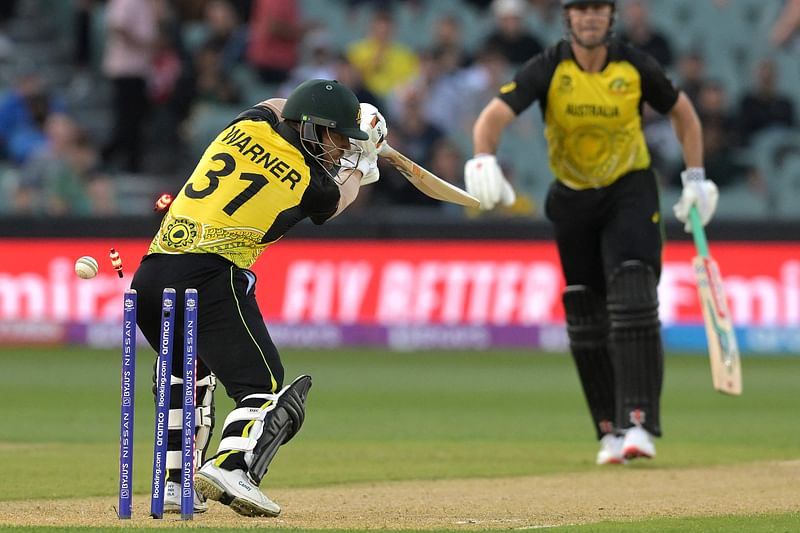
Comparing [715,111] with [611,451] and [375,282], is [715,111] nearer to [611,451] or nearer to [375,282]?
[375,282]

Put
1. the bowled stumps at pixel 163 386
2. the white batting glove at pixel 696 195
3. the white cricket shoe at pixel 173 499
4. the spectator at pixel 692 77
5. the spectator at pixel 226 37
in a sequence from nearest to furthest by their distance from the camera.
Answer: the bowled stumps at pixel 163 386 < the white cricket shoe at pixel 173 499 < the white batting glove at pixel 696 195 < the spectator at pixel 692 77 < the spectator at pixel 226 37

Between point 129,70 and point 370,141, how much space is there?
1158cm

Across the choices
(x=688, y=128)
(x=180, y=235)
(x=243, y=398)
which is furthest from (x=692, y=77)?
(x=243, y=398)

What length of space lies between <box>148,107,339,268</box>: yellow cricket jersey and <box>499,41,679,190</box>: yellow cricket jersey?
8.47 feet

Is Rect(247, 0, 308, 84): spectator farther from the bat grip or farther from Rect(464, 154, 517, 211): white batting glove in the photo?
Rect(464, 154, 517, 211): white batting glove

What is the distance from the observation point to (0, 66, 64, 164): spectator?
17469 millimetres

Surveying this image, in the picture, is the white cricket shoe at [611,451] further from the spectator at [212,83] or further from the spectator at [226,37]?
the spectator at [226,37]

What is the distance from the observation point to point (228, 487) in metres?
6.07

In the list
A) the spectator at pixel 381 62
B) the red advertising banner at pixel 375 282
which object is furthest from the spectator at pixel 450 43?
the red advertising banner at pixel 375 282

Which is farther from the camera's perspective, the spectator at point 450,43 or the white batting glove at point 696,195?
the spectator at point 450,43

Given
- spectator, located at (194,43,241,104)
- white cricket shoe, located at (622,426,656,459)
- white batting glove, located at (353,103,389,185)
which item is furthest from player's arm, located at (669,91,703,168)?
spectator, located at (194,43,241,104)

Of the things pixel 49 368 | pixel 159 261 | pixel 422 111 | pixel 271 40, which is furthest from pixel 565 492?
pixel 271 40

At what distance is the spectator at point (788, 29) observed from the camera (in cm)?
1847

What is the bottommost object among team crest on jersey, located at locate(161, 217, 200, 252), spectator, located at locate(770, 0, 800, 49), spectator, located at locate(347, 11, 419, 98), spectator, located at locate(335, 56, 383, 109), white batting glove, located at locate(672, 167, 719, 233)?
team crest on jersey, located at locate(161, 217, 200, 252)
